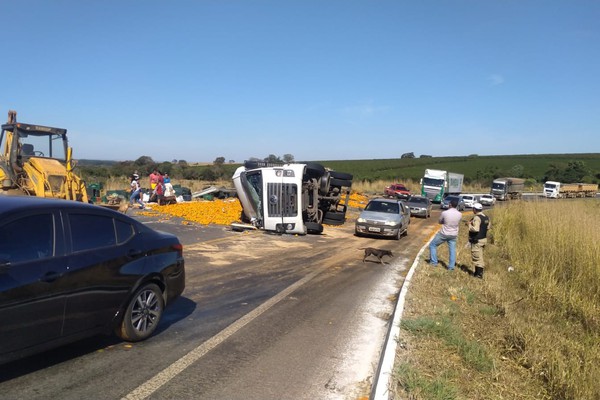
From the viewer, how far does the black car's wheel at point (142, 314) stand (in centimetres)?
512

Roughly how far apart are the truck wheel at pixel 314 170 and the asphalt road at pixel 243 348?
7.27 meters

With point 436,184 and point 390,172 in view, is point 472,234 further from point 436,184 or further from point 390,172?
point 390,172

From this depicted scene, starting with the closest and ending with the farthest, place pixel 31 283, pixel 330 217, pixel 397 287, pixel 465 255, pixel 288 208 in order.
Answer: pixel 31 283, pixel 397 287, pixel 465 255, pixel 288 208, pixel 330 217

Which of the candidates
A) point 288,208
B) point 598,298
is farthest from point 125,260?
point 288,208

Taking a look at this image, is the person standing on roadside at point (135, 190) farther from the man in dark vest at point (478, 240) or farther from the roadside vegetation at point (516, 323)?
the man in dark vest at point (478, 240)

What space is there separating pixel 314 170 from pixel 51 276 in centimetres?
1384

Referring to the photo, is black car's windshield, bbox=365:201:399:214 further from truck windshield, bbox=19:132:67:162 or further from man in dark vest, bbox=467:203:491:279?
truck windshield, bbox=19:132:67:162

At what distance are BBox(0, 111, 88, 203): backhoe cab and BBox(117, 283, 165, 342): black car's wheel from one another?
9.56m

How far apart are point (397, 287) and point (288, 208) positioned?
748 centimetres

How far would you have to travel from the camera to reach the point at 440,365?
5.05 m

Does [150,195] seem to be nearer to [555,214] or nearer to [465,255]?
[465,255]

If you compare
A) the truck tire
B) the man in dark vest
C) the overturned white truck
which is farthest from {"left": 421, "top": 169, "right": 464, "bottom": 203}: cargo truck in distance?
the man in dark vest

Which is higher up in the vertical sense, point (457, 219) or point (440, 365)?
point (457, 219)

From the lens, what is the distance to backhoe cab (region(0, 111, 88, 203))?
1345cm
